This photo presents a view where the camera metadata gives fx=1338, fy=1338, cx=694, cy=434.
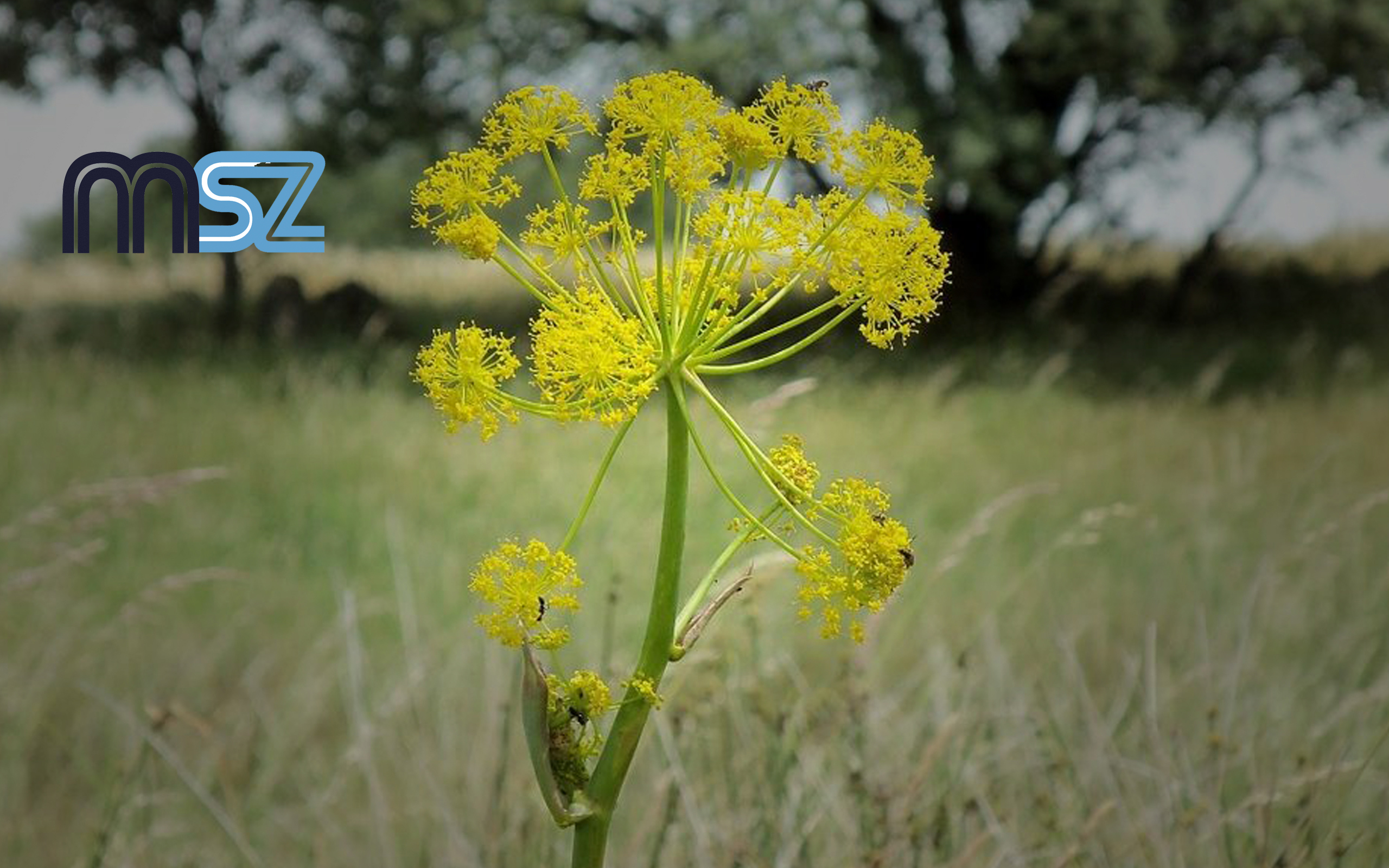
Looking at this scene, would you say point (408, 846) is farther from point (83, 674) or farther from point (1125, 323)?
point (1125, 323)

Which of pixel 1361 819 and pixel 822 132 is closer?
pixel 822 132

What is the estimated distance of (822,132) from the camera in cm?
112

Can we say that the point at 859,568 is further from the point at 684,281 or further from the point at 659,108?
the point at 659,108

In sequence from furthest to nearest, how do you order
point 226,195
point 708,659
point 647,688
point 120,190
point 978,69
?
1. point 978,69
2. point 120,190
3. point 226,195
4. point 708,659
5. point 647,688

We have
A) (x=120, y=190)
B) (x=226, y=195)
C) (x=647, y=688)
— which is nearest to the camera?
(x=647, y=688)

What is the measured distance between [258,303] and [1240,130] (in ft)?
35.6

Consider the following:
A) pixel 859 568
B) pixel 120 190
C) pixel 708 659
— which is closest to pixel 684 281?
pixel 859 568

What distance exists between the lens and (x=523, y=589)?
1.03 meters

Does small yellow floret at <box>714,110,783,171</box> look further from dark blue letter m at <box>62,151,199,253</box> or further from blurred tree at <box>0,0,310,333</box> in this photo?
blurred tree at <box>0,0,310,333</box>

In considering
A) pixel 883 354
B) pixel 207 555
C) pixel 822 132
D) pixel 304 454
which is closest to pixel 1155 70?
pixel 883 354

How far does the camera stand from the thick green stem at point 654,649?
997mm

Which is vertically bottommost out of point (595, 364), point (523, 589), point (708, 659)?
point (708, 659)

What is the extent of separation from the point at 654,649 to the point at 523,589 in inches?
4.4

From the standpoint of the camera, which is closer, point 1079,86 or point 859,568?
point 859,568
